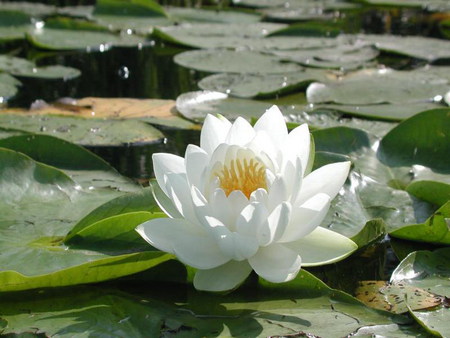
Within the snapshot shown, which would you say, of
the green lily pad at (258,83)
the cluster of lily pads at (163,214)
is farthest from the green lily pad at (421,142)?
the green lily pad at (258,83)

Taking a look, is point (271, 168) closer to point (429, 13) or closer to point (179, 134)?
point (179, 134)

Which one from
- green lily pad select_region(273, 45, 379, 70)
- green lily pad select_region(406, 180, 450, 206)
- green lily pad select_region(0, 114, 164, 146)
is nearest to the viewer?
green lily pad select_region(406, 180, 450, 206)

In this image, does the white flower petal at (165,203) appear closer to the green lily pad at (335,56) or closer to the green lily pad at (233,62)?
the green lily pad at (233,62)

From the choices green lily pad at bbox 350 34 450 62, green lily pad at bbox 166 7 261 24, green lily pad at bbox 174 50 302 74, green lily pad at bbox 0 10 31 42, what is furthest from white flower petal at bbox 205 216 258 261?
green lily pad at bbox 166 7 261 24

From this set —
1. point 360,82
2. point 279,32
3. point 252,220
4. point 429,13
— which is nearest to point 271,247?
point 252,220

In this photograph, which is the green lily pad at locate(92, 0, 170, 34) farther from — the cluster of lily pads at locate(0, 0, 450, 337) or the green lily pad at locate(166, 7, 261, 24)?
the cluster of lily pads at locate(0, 0, 450, 337)

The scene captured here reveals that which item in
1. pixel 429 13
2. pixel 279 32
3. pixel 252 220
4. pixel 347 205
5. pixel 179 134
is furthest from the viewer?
pixel 429 13
